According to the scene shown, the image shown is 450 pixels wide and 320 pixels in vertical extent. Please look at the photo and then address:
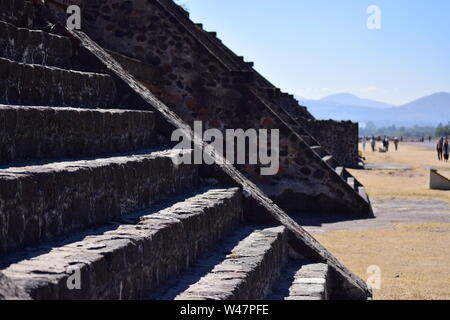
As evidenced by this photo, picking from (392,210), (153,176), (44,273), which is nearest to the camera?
(44,273)

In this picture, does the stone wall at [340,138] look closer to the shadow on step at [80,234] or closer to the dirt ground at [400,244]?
the dirt ground at [400,244]

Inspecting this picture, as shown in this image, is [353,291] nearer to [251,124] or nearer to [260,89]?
[251,124]

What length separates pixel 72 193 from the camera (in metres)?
3.71

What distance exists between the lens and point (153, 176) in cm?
494

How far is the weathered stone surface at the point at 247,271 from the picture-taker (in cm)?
380

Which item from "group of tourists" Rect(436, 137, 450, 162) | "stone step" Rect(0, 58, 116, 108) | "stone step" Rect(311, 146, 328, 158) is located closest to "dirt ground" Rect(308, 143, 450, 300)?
"stone step" Rect(311, 146, 328, 158)

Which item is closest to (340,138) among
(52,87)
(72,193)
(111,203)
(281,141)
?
(281,141)

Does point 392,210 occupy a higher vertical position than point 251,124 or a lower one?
lower

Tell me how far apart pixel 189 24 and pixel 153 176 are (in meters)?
7.65

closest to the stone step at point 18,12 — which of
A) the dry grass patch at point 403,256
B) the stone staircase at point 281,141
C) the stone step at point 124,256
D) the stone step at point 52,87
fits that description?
the stone step at point 52,87

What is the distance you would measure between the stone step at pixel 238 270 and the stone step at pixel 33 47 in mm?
2079

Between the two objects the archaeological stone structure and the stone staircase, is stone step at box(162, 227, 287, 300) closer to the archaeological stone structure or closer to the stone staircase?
the archaeological stone structure

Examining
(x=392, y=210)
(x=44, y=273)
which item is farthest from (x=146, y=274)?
(x=392, y=210)

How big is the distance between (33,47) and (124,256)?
100 inches
